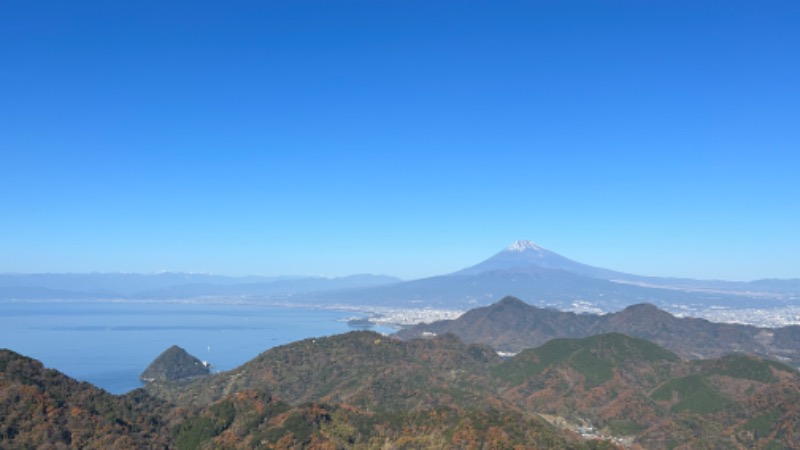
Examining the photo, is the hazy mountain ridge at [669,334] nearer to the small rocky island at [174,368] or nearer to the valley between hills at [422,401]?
the valley between hills at [422,401]

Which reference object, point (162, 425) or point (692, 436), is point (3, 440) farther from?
point (692, 436)

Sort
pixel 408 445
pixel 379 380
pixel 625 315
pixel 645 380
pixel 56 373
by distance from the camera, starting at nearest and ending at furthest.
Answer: pixel 408 445 < pixel 56 373 < pixel 379 380 < pixel 645 380 < pixel 625 315

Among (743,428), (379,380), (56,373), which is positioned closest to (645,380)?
(743,428)

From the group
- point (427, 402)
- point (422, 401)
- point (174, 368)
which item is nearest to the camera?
point (427, 402)

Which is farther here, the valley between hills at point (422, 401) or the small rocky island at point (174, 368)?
the small rocky island at point (174, 368)

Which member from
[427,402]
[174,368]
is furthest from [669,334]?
[174,368]

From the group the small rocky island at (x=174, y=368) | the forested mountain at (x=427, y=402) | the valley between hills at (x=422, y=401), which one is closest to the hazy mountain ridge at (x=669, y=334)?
the valley between hills at (x=422, y=401)

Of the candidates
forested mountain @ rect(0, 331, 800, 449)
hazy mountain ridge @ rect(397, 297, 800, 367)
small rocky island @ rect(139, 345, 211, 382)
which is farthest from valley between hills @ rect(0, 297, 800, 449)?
hazy mountain ridge @ rect(397, 297, 800, 367)

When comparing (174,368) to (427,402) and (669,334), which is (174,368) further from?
(669,334)
